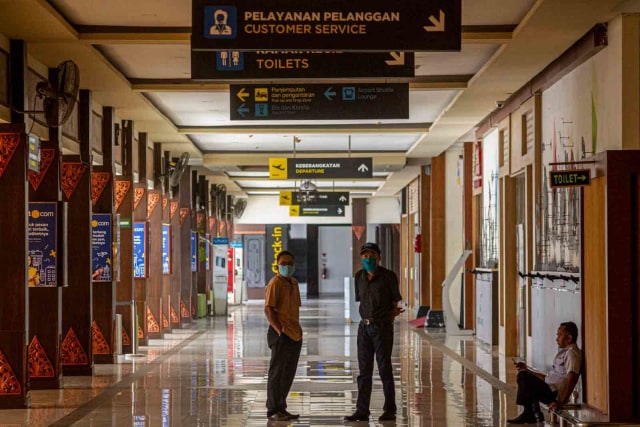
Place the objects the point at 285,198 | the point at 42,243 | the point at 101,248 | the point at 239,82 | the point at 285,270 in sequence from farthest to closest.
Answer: the point at 285,198 < the point at 101,248 < the point at 239,82 < the point at 42,243 < the point at 285,270

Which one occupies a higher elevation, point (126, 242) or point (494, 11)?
point (494, 11)

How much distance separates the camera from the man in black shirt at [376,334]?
10.2m

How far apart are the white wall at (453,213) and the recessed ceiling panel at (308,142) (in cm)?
106

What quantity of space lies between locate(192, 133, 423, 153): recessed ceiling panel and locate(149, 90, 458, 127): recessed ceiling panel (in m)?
1.55

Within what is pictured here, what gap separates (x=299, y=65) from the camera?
10.1 meters

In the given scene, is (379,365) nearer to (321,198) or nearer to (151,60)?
(151,60)

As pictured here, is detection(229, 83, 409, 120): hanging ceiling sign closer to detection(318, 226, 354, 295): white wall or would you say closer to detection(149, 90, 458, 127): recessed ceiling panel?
detection(149, 90, 458, 127): recessed ceiling panel

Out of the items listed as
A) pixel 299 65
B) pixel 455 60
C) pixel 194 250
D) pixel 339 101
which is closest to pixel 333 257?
pixel 194 250

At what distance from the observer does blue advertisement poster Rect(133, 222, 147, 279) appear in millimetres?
19062

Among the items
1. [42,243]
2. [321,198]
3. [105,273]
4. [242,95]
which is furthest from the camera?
[321,198]

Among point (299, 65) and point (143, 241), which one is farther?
point (143, 241)

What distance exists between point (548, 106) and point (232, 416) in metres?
5.92

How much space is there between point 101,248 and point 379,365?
6.53m

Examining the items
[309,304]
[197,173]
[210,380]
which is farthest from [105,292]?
[309,304]
